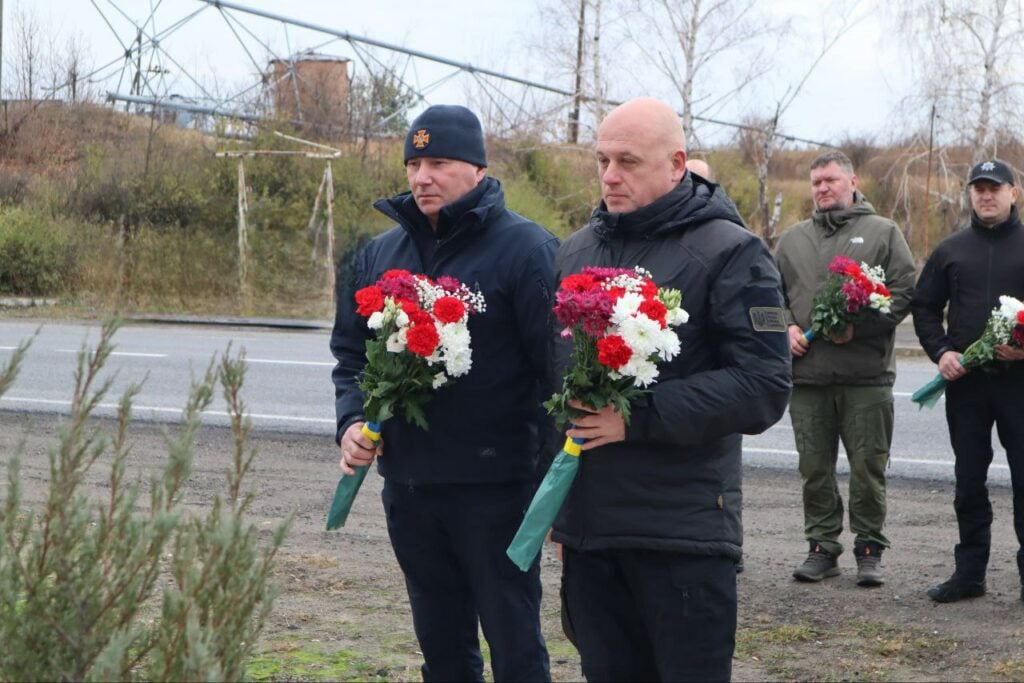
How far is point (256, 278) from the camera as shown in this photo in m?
26.5

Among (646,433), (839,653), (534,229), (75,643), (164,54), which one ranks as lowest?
(839,653)

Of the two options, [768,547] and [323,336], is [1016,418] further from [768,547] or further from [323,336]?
[323,336]

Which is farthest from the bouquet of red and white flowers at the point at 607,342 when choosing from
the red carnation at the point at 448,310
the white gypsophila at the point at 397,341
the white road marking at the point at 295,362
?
the white road marking at the point at 295,362

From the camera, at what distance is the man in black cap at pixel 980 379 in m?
6.61

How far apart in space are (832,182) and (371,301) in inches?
147

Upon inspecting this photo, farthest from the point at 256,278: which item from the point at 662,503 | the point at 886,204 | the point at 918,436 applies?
the point at 662,503

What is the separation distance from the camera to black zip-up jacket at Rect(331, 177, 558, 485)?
13.9 feet

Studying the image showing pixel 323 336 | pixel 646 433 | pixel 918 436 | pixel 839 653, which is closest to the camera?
pixel 646 433

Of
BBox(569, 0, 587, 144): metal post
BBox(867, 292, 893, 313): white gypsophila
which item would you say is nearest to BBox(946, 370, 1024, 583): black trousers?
BBox(867, 292, 893, 313): white gypsophila

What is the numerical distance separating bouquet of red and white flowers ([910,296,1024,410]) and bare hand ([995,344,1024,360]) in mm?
14

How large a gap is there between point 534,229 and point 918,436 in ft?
27.0

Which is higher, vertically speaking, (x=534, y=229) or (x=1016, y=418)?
(x=534, y=229)

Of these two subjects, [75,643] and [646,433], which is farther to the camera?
[646,433]

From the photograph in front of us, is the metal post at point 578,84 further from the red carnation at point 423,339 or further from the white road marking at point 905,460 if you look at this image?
the red carnation at point 423,339
